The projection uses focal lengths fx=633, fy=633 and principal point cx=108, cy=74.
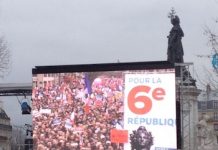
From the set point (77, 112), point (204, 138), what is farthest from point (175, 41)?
point (77, 112)

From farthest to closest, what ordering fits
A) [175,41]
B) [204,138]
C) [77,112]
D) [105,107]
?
[175,41] → [204,138] → [77,112] → [105,107]

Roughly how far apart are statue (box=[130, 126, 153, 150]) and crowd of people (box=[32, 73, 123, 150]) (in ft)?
1.52

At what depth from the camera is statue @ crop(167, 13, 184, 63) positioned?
36.3 metres

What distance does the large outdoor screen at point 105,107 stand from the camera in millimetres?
20453

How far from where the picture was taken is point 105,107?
838 inches

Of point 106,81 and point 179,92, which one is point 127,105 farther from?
point 179,92

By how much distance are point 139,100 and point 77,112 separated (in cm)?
230

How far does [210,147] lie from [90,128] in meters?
13.2

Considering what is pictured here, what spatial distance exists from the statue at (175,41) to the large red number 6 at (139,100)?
50.5 ft

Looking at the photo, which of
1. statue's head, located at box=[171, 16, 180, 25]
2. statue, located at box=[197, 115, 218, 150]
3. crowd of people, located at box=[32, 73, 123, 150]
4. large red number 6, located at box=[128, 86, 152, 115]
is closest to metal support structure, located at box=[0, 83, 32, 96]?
crowd of people, located at box=[32, 73, 123, 150]

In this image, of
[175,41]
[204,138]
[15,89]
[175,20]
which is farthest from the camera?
[175,41]

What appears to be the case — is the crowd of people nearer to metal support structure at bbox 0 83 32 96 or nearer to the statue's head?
metal support structure at bbox 0 83 32 96

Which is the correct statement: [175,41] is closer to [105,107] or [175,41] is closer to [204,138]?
[204,138]

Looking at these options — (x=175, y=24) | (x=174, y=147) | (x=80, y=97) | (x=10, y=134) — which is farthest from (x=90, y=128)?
(x=10, y=134)
